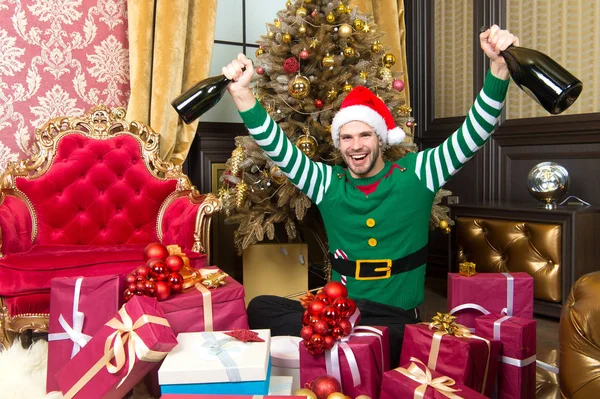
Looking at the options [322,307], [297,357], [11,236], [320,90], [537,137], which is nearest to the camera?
[322,307]

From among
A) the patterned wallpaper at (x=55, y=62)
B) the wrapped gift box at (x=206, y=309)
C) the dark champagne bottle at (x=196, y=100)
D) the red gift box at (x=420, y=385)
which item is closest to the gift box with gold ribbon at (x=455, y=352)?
the red gift box at (x=420, y=385)

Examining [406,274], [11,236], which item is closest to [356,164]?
[406,274]

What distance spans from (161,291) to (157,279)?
5 cm

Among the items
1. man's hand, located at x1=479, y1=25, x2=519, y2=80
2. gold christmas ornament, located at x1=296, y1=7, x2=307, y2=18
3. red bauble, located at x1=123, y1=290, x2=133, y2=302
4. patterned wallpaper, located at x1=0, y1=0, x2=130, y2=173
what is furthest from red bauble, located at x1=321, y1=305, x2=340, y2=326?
patterned wallpaper, located at x1=0, y1=0, x2=130, y2=173

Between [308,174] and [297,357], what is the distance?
77cm

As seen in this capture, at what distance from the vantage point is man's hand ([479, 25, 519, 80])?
1.60m

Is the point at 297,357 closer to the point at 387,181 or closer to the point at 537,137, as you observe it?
the point at 387,181

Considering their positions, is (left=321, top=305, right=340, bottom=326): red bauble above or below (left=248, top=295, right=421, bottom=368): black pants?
above

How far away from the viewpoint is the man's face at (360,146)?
2.04 meters

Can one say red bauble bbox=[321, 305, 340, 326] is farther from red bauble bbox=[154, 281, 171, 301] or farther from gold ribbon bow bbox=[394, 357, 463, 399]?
red bauble bbox=[154, 281, 171, 301]

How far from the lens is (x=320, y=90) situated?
110 inches

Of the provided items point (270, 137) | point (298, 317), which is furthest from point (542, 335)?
point (270, 137)

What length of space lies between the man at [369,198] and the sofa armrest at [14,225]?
1.12 m

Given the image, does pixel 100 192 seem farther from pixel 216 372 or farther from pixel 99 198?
pixel 216 372
